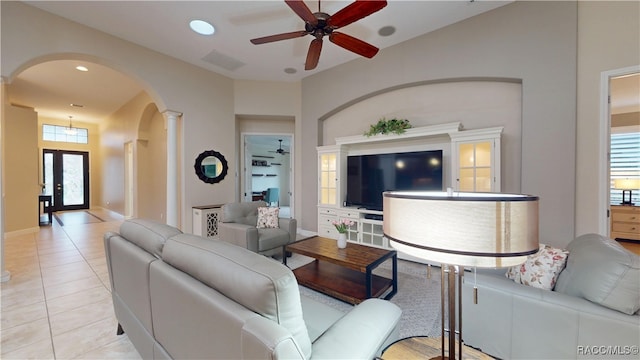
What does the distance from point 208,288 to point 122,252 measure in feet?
3.26

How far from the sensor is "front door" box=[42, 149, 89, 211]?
814 cm

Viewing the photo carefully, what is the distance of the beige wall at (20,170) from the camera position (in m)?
5.19

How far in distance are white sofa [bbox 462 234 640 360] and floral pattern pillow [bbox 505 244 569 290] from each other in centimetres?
3

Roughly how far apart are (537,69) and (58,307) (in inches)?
223

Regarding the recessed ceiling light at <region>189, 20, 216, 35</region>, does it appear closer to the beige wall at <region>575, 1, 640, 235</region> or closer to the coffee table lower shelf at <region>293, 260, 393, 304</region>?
the coffee table lower shelf at <region>293, 260, 393, 304</region>

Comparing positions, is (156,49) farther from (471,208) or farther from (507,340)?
(507,340)

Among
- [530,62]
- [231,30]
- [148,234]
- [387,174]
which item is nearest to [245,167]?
[231,30]

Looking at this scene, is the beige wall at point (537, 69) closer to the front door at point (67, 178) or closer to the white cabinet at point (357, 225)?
the white cabinet at point (357, 225)

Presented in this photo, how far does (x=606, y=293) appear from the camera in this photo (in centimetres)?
127

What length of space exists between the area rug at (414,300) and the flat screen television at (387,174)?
112 cm

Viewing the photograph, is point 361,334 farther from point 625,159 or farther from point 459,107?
point 625,159

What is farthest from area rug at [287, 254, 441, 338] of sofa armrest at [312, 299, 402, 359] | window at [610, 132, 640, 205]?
window at [610, 132, 640, 205]

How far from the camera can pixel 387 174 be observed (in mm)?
3938

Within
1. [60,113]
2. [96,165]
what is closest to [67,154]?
[96,165]
